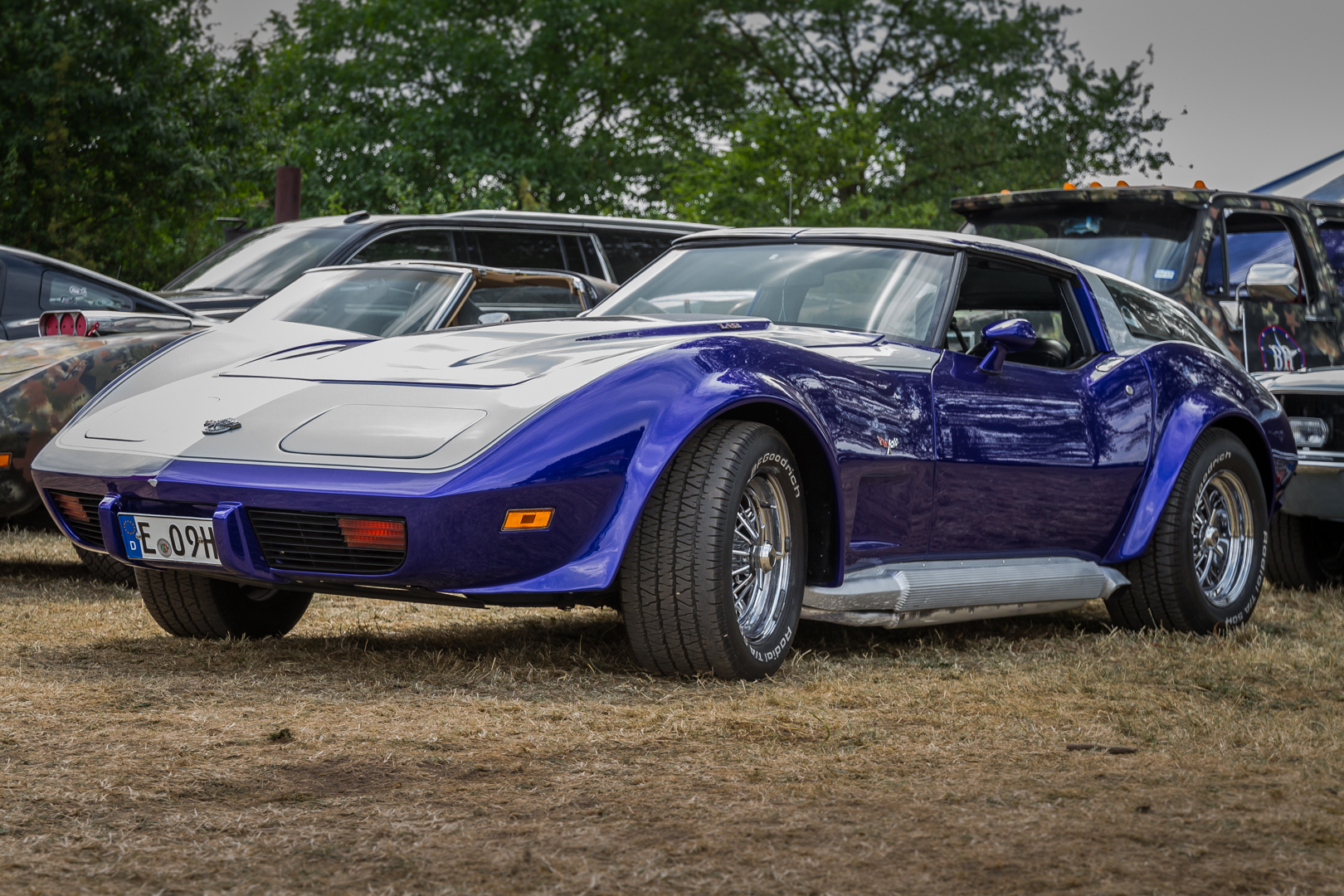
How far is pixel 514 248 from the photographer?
1171 centimetres

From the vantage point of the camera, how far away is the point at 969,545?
489 cm

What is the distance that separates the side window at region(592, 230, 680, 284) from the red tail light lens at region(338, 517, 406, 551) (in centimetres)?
866

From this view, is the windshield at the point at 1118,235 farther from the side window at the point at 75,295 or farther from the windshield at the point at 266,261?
the side window at the point at 75,295

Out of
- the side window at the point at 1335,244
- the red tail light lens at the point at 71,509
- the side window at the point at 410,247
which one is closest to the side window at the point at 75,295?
the side window at the point at 410,247

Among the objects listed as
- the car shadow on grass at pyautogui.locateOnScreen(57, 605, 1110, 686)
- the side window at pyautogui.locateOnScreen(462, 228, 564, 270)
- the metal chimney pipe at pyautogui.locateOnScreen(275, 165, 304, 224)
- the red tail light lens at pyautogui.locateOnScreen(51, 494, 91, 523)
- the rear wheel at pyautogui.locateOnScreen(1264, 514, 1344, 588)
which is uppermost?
the metal chimney pipe at pyautogui.locateOnScreen(275, 165, 304, 224)

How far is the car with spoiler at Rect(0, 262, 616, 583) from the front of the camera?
5793mm

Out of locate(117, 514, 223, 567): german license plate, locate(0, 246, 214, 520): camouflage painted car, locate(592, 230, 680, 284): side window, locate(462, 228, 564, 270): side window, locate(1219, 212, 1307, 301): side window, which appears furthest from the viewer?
locate(592, 230, 680, 284): side window

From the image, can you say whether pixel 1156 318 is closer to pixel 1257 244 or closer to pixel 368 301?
pixel 1257 244

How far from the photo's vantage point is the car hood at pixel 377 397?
3.82m

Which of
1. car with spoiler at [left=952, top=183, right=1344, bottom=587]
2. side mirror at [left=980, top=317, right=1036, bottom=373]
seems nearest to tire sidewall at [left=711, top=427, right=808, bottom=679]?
side mirror at [left=980, top=317, right=1036, bottom=373]

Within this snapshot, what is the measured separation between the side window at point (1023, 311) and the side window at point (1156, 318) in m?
0.26

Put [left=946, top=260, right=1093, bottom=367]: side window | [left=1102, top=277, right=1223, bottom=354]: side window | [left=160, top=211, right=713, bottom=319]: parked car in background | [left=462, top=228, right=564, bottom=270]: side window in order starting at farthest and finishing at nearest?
[left=462, top=228, right=564, bottom=270]: side window < [left=160, top=211, right=713, bottom=319]: parked car in background < [left=1102, top=277, right=1223, bottom=354]: side window < [left=946, top=260, right=1093, bottom=367]: side window

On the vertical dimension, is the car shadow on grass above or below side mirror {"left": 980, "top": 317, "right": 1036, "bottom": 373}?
below

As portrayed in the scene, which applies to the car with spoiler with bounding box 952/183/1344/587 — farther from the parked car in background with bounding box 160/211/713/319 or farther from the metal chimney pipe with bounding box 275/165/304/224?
the metal chimney pipe with bounding box 275/165/304/224
